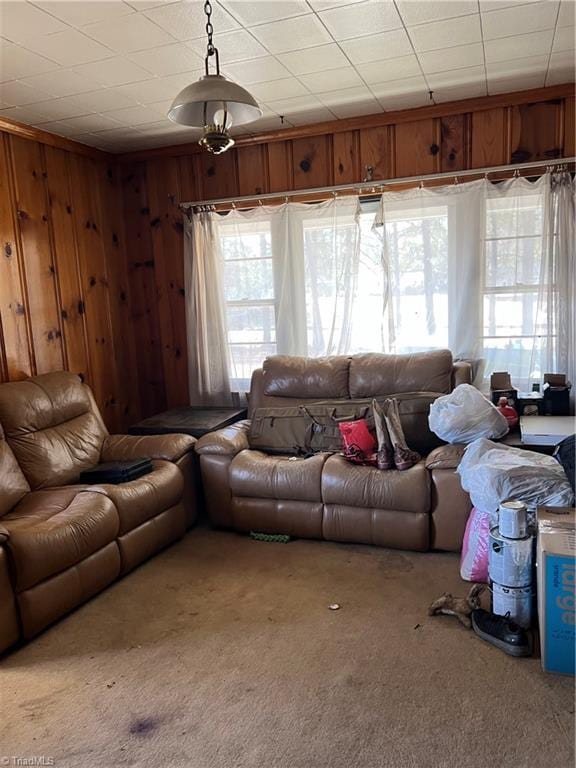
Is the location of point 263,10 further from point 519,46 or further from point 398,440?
point 398,440

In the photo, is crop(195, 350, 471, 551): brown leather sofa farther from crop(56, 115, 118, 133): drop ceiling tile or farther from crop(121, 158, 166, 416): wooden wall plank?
crop(56, 115, 118, 133): drop ceiling tile

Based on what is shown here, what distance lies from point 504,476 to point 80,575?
1.89 metres

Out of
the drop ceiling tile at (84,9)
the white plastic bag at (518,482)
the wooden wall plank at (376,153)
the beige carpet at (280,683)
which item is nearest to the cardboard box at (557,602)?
the beige carpet at (280,683)

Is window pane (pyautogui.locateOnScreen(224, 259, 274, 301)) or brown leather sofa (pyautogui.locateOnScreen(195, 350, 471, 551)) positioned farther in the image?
window pane (pyautogui.locateOnScreen(224, 259, 274, 301))

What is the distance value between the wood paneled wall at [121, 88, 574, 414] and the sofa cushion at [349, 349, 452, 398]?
4.09 feet

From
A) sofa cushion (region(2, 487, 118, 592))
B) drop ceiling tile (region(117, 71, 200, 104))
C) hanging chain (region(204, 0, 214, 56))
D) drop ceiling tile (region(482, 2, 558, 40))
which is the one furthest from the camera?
drop ceiling tile (region(117, 71, 200, 104))

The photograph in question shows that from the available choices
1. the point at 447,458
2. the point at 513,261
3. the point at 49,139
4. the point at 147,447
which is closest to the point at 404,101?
the point at 513,261

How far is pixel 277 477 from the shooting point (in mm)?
3131

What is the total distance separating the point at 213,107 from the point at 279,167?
197 centimetres

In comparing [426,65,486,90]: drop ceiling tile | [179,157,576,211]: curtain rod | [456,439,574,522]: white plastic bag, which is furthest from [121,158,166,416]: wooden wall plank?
[456,439,574,522]: white plastic bag

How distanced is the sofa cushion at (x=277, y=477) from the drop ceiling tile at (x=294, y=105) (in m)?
2.11

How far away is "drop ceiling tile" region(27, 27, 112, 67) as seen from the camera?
2455 mm

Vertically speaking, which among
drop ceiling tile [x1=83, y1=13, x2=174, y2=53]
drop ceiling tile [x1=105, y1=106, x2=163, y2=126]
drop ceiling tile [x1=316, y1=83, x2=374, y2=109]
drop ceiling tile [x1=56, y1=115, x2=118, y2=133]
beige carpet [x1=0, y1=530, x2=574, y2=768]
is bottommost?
beige carpet [x1=0, y1=530, x2=574, y2=768]

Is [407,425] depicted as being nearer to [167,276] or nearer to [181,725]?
[181,725]
